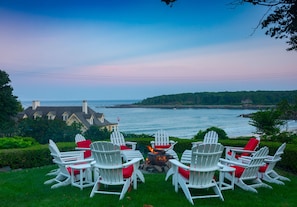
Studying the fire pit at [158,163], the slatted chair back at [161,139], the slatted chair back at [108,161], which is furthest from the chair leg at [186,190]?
the slatted chair back at [161,139]

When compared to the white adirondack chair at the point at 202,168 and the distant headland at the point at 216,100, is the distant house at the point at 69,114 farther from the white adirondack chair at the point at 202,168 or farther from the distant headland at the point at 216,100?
the distant headland at the point at 216,100

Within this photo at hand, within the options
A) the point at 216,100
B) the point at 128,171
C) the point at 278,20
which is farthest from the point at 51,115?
the point at 216,100

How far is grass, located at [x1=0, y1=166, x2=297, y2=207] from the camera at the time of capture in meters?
4.26

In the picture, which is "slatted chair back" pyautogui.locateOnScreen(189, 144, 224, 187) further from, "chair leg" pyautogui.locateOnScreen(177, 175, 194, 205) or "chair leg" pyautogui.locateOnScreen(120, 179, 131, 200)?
"chair leg" pyautogui.locateOnScreen(120, 179, 131, 200)

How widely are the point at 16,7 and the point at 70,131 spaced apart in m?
5.39

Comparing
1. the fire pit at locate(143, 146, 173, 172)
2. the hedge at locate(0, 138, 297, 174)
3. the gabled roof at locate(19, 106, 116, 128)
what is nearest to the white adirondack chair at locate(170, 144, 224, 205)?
the fire pit at locate(143, 146, 173, 172)

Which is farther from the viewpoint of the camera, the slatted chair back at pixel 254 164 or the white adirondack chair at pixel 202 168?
the slatted chair back at pixel 254 164

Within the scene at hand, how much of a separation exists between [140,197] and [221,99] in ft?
163

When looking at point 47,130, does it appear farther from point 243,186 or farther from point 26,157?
point 243,186

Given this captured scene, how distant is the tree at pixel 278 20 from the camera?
5914 millimetres

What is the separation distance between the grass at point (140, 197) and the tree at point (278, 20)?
10.1 feet

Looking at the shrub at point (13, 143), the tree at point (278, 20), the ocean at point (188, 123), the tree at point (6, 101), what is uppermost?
the tree at point (278, 20)

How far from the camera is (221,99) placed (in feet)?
171

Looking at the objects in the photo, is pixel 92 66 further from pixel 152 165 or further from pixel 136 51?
pixel 152 165
